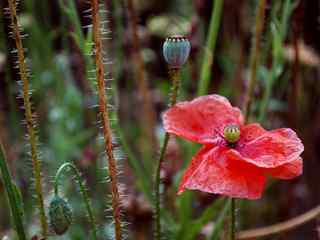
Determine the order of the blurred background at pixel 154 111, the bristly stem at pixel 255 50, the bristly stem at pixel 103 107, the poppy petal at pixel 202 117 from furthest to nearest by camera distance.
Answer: the blurred background at pixel 154 111
the bristly stem at pixel 255 50
the poppy petal at pixel 202 117
the bristly stem at pixel 103 107

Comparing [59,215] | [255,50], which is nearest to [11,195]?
[59,215]

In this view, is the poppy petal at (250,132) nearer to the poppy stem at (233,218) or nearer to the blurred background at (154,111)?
the poppy stem at (233,218)

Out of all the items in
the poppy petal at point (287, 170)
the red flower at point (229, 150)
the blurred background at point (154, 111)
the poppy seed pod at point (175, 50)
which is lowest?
the blurred background at point (154, 111)

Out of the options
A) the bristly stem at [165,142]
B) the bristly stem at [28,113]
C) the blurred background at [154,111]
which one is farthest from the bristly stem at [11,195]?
the blurred background at [154,111]

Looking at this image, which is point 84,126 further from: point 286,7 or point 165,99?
point 286,7

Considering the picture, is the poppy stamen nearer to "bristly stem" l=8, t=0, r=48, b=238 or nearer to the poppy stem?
the poppy stem

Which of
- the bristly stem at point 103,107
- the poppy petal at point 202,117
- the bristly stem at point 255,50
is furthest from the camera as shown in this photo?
the bristly stem at point 255,50
